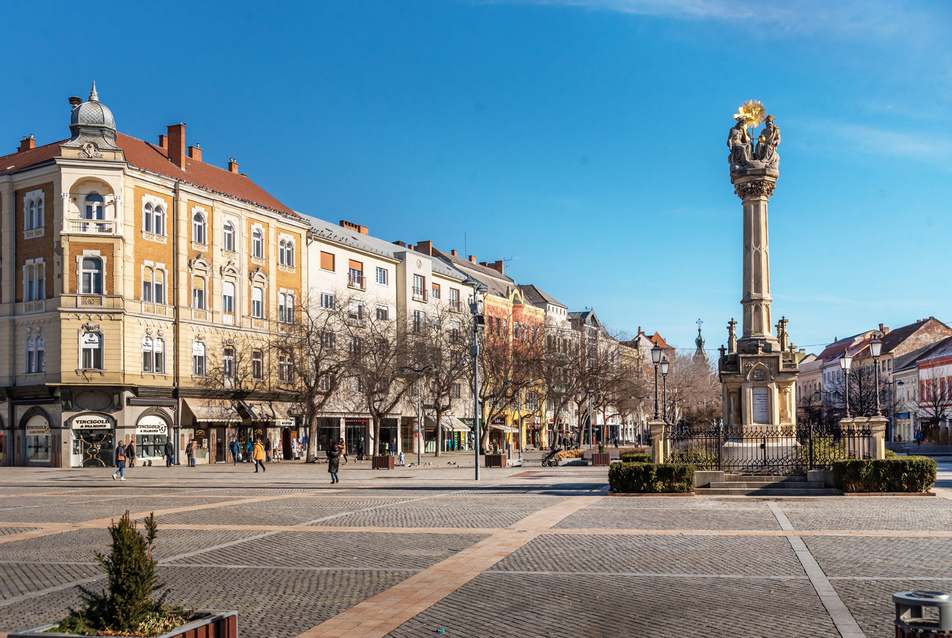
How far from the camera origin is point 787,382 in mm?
29672

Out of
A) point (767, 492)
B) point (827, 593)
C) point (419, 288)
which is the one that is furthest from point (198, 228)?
point (827, 593)

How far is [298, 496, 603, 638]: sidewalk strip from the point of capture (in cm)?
877

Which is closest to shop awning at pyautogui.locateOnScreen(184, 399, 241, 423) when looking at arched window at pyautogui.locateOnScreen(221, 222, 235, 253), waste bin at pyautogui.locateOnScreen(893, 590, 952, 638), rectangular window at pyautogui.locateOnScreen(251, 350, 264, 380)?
rectangular window at pyautogui.locateOnScreen(251, 350, 264, 380)

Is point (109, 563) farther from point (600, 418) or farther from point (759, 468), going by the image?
point (600, 418)

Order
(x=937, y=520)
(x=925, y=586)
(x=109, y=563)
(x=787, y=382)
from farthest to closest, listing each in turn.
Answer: (x=787, y=382) → (x=937, y=520) → (x=925, y=586) → (x=109, y=563)

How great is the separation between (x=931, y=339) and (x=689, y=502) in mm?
95386

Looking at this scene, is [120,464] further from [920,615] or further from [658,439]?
[920,615]

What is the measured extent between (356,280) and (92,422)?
23.7 meters

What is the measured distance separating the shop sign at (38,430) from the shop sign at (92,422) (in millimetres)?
1670

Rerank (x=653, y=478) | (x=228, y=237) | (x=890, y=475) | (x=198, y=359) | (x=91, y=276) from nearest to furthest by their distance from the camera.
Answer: (x=890, y=475) → (x=653, y=478) → (x=91, y=276) → (x=198, y=359) → (x=228, y=237)

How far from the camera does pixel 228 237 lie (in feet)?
176

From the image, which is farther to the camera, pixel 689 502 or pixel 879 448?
pixel 879 448

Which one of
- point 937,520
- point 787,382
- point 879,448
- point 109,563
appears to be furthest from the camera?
point 787,382

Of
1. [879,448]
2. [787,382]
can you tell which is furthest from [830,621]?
[787,382]
